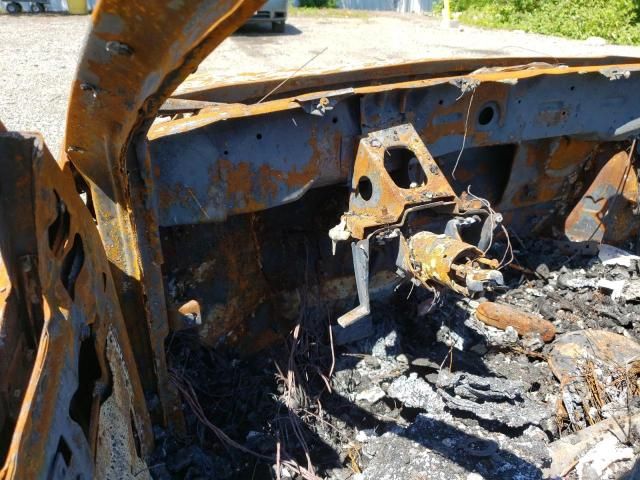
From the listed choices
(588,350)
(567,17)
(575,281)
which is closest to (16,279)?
(588,350)

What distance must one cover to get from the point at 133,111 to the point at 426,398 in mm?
2152

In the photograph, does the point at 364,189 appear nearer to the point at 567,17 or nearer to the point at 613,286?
the point at 613,286

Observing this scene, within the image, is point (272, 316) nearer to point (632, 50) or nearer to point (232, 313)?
point (232, 313)

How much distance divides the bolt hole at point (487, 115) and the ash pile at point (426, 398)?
106cm

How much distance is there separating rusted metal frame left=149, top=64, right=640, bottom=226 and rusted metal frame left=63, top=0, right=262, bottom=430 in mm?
295

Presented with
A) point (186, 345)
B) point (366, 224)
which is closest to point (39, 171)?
point (366, 224)

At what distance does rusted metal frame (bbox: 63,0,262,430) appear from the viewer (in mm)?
1325

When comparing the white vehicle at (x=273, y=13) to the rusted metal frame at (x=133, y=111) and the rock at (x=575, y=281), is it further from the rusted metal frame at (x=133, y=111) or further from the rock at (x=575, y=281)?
the rusted metal frame at (x=133, y=111)

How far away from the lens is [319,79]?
132 inches

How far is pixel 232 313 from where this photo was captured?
3258 millimetres

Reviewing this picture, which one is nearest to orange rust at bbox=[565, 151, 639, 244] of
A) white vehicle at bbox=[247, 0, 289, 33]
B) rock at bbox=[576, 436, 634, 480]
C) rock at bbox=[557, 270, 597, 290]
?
rock at bbox=[557, 270, 597, 290]

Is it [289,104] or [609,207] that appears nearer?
[289,104]

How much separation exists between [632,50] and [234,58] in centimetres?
733

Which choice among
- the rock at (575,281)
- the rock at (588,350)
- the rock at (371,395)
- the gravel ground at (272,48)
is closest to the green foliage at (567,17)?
the gravel ground at (272,48)
